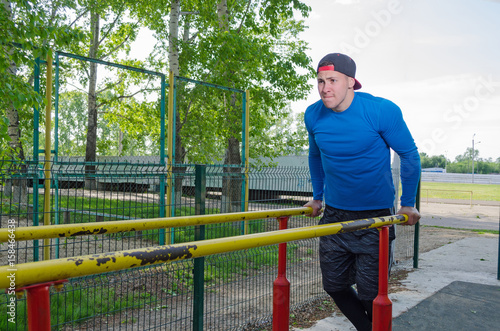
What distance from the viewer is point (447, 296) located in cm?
481

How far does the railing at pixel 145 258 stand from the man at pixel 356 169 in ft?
0.58

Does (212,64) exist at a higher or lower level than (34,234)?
higher

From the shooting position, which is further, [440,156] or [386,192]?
[440,156]

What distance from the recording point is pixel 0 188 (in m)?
4.86

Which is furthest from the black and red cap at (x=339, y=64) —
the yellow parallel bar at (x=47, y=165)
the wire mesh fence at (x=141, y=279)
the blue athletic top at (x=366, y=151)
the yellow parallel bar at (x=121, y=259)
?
the yellow parallel bar at (x=47, y=165)

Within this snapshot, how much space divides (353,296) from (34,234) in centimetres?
200

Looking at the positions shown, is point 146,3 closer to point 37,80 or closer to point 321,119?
point 37,80

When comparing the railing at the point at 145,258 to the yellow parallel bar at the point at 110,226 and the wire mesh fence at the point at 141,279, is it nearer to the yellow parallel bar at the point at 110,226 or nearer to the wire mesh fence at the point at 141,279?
the yellow parallel bar at the point at 110,226

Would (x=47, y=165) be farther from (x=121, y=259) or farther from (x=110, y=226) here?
(x=121, y=259)

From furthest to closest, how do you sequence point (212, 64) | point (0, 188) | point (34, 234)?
point (212, 64), point (0, 188), point (34, 234)

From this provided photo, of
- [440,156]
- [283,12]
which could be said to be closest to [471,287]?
[283,12]

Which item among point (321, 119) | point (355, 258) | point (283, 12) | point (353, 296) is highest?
point (283, 12)

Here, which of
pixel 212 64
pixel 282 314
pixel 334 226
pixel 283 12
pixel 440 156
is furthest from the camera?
pixel 440 156

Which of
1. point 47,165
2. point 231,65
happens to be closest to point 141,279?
point 47,165
